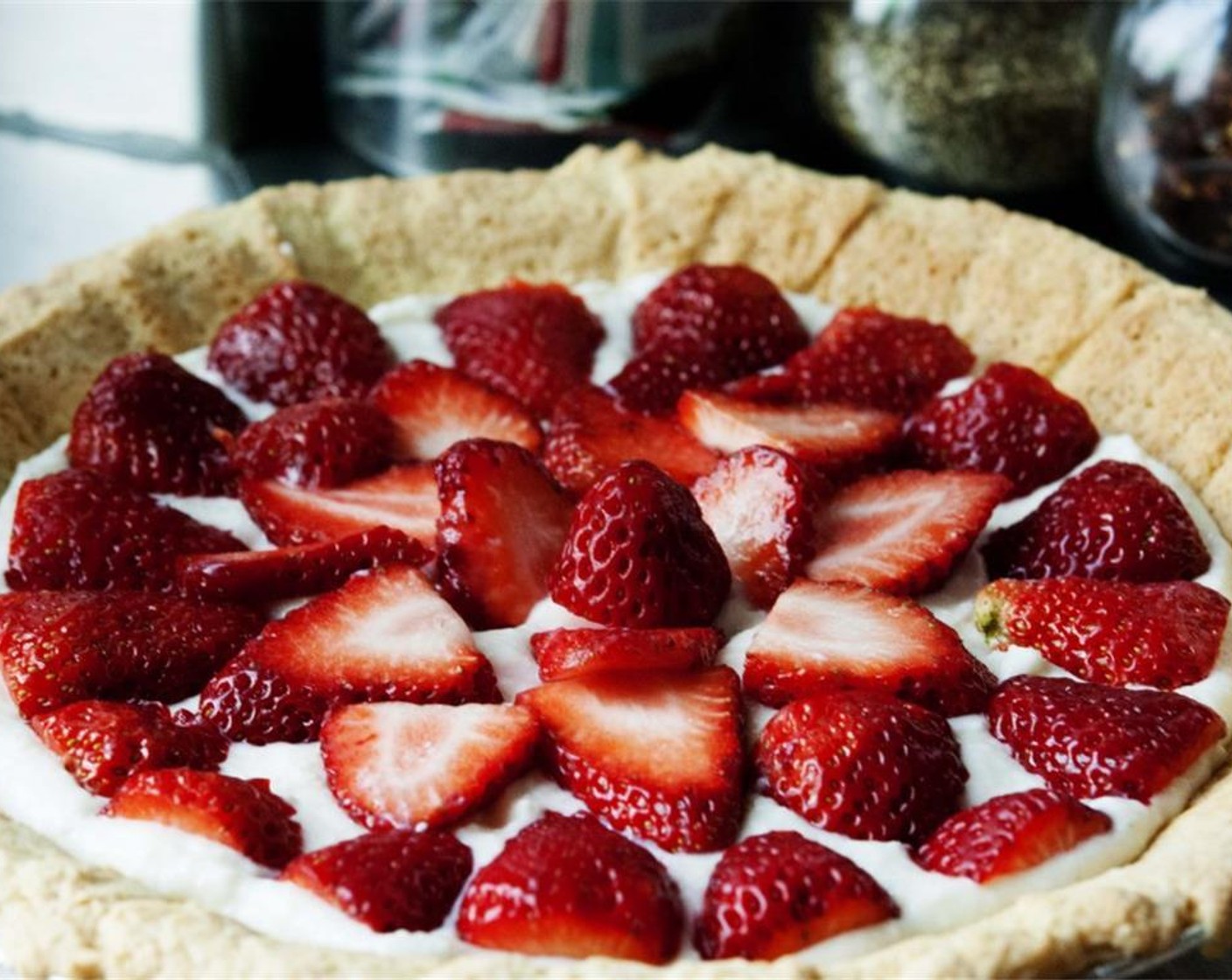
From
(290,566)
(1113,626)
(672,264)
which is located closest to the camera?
(1113,626)

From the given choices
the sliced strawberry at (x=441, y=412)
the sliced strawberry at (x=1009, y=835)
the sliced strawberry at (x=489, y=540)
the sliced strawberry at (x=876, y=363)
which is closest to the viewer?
the sliced strawberry at (x=1009, y=835)

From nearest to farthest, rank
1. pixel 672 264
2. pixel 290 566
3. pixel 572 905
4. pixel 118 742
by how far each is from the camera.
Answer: pixel 572 905 < pixel 118 742 < pixel 290 566 < pixel 672 264

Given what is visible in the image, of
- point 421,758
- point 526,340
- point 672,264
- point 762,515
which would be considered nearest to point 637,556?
point 762,515

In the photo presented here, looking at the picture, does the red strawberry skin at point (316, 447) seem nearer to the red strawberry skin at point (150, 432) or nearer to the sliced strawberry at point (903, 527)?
the red strawberry skin at point (150, 432)

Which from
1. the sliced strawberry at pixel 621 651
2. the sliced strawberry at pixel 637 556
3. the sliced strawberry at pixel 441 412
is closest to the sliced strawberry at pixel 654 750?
the sliced strawberry at pixel 621 651

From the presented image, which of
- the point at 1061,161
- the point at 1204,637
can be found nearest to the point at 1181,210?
the point at 1061,161

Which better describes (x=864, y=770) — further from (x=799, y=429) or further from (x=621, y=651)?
(x=799, y=429)

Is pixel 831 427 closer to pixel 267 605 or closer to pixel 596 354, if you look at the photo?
pixel 596 354

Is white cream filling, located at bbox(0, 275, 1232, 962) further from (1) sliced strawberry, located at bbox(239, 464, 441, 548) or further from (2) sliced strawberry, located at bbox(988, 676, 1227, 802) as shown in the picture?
(1) sliced strawberry, located at bbox(239, 464, 441, 548)
